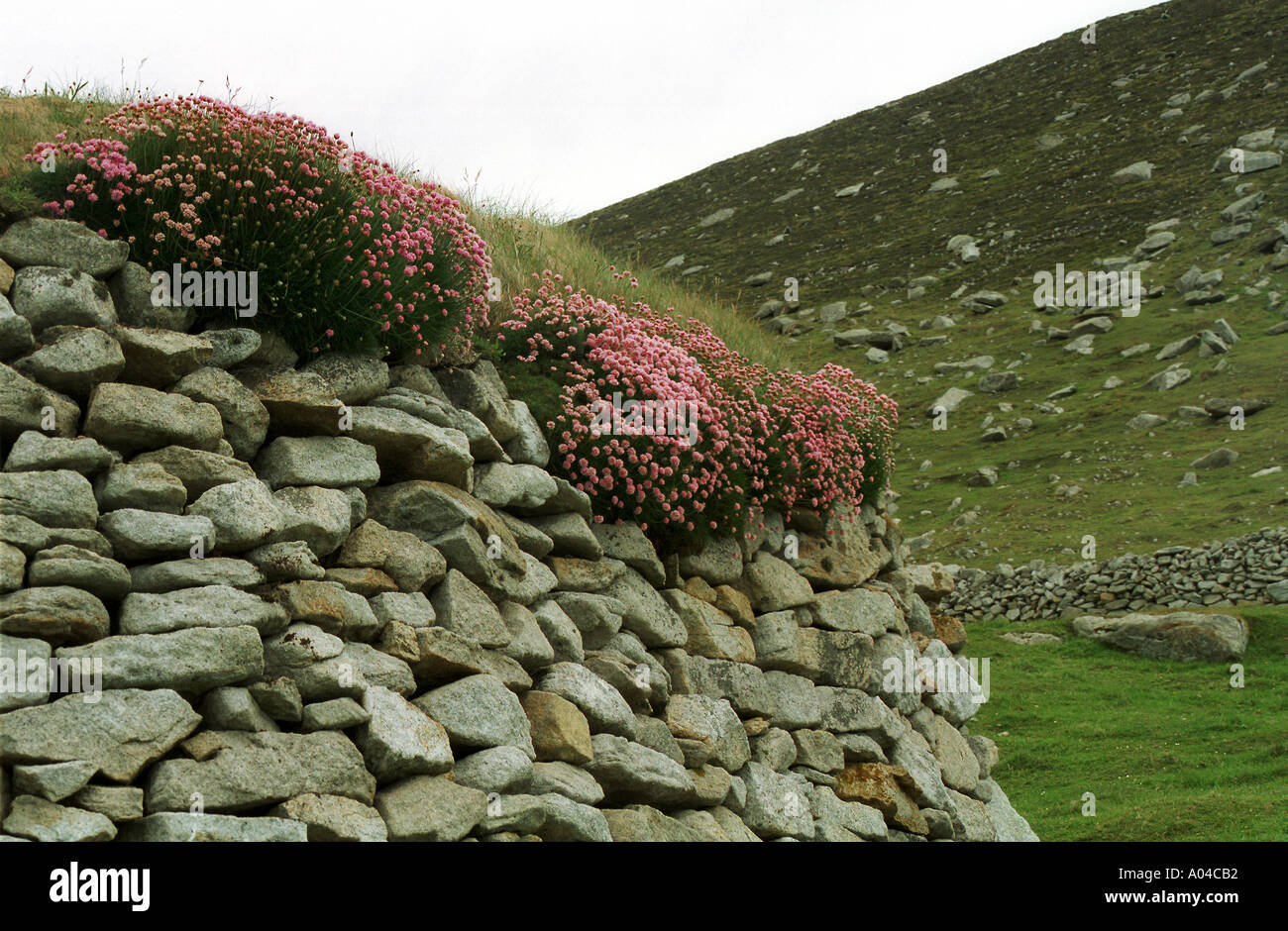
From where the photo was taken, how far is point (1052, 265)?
3356 centimetres

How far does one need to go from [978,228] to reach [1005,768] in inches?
970

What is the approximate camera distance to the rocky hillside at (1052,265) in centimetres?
2458

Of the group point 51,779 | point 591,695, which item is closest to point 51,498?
point 51,779

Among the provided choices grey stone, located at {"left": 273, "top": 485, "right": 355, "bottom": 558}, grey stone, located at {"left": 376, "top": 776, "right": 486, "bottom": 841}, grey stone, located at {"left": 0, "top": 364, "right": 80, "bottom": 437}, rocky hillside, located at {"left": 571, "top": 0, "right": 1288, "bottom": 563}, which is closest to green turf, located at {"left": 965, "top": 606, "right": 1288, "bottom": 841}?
rocky hillside, located at {"left": 571, "top": 0, "right": 1288, "bottom": 563}

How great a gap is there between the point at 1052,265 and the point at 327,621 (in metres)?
31.2

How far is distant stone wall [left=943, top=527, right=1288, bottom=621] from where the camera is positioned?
20.5 m

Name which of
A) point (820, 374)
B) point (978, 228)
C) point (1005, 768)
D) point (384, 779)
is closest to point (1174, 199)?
point (978, 228)

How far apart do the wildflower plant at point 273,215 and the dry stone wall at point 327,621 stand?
10.9 inches

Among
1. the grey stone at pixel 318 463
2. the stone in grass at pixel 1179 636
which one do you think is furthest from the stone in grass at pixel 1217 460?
the grey stone at pixel 318 463

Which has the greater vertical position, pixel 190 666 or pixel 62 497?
pixel 62 497

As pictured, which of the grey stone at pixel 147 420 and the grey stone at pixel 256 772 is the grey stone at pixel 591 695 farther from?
the grey stone at pixel 147 420

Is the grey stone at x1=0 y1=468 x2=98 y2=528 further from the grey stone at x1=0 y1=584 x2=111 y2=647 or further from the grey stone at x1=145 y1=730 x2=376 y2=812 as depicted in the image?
the grey stone at x1=145 y1=730 x2=376 y2=812
